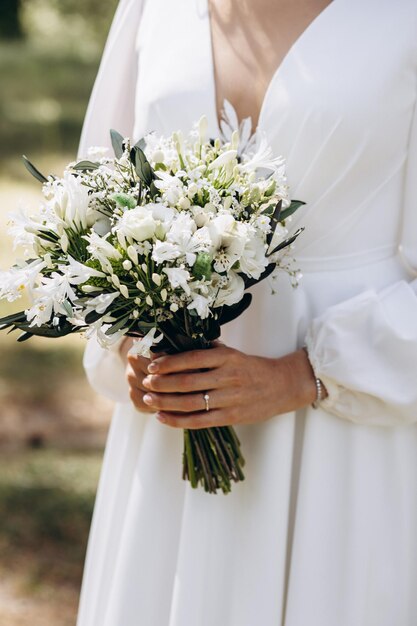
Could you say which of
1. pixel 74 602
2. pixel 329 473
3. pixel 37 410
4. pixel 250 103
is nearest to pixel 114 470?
pixel 329 473

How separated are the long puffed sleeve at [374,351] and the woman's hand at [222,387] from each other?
0.07 m

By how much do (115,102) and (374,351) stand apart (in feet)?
3.04

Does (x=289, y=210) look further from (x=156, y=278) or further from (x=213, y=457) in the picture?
(x=213, y=457)

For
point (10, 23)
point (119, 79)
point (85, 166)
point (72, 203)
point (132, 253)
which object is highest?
point (10, 23)

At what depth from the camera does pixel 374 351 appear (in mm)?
1821

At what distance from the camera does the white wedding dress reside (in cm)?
181

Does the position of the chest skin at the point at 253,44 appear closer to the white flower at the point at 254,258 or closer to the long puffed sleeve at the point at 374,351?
the long puffed sleeve at the point at 374,351

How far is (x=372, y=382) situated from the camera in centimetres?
181

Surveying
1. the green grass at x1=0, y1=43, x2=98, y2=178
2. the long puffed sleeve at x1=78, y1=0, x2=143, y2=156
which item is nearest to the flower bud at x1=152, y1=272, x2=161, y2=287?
the long puffed sleeve at x1=78, y1=0, x2=143, y2=156

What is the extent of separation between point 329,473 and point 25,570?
7.60 ft

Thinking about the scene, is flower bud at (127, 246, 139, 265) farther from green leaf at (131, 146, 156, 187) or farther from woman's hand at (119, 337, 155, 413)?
woman's hand at (119, 337, 155, 413)

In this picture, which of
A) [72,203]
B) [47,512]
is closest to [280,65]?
[72,203]

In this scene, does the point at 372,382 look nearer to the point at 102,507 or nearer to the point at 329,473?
the point at 329,473

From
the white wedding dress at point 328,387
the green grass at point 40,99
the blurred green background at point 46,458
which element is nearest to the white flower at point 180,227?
the blurred green background at point 46,458
